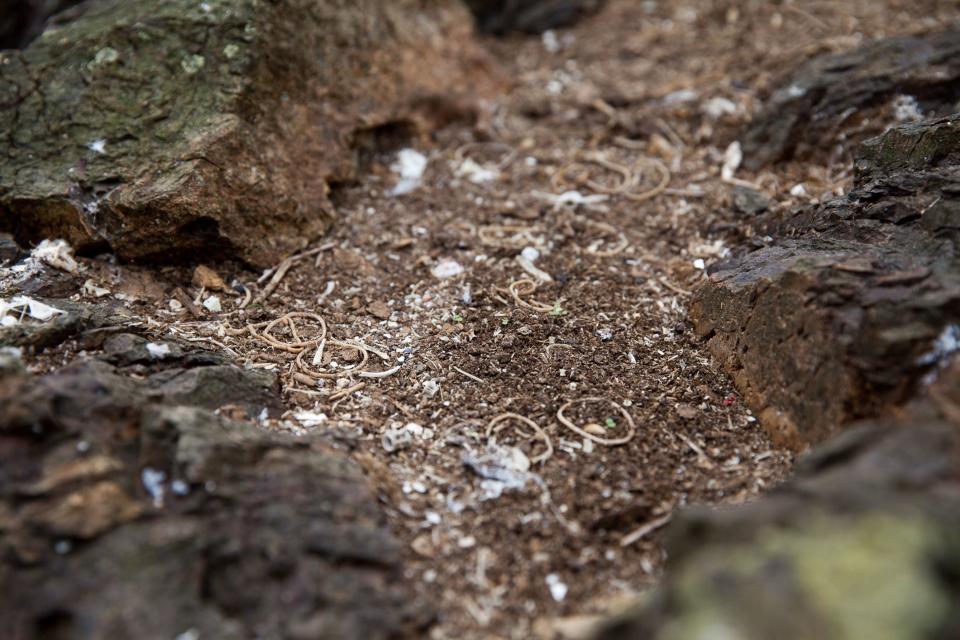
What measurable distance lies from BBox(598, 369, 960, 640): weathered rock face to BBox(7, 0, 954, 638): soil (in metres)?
0.50

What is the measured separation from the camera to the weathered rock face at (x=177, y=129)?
124 inches

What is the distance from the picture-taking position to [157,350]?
2.61 metres

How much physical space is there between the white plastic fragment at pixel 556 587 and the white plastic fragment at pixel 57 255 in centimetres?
222

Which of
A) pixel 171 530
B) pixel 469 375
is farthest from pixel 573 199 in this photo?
pixel 171 530

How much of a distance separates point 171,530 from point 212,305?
136cm

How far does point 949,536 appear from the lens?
1.55 meters

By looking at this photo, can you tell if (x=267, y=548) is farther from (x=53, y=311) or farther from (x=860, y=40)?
(x=860, y=40)

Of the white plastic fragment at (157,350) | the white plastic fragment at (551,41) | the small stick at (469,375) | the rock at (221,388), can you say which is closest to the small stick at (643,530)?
the small stick at (469,375)

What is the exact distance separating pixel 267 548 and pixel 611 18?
4530 mm

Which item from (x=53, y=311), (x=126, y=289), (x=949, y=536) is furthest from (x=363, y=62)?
(x=949, y=536)

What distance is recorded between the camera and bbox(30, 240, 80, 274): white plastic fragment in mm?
3066

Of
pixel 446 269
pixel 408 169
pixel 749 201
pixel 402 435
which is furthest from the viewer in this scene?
pixel 408 169

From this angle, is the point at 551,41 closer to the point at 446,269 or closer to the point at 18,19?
the point at 446,269

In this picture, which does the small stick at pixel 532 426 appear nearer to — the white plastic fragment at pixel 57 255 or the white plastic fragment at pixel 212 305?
the white plastic fragment at pixel 212 305
